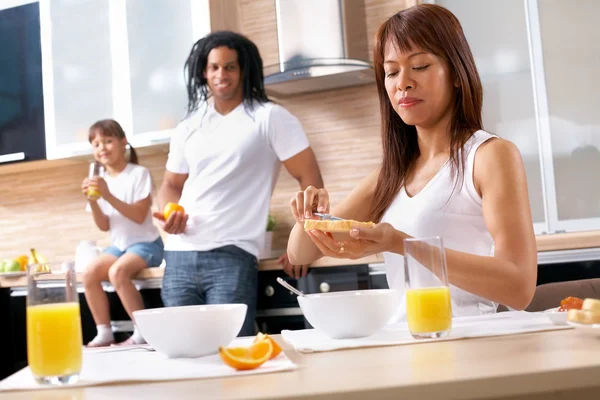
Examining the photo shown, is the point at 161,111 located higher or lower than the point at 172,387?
higher

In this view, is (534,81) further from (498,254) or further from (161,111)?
(498,254)

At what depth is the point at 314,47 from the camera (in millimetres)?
3039

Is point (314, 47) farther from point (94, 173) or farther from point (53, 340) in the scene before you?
point (53, 340)

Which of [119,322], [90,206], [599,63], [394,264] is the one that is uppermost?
[599,63]

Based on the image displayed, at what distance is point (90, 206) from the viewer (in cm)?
335

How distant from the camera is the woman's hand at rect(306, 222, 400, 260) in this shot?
1.20 metres

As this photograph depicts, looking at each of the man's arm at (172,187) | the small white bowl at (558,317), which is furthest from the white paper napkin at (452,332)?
the man's arm at (172,187)

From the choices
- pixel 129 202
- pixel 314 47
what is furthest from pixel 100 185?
pixel 314 47

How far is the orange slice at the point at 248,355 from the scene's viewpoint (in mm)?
880

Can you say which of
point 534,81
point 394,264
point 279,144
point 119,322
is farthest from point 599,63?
point 119,322

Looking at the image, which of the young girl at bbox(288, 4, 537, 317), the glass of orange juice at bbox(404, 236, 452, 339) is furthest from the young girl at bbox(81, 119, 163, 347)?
the glass of orange juice at bbox(404, 236, 452, 339)

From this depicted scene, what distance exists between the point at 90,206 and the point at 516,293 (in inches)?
95.5

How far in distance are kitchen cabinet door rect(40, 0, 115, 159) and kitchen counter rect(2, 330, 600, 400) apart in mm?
2875

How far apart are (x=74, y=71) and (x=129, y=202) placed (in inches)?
30.6
